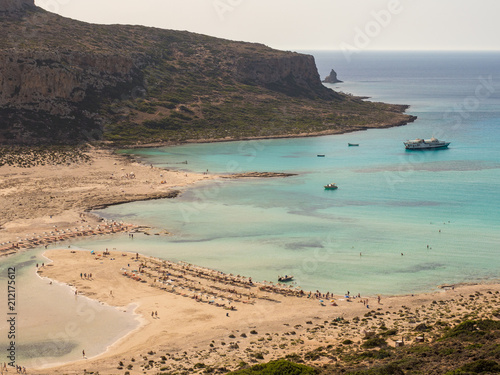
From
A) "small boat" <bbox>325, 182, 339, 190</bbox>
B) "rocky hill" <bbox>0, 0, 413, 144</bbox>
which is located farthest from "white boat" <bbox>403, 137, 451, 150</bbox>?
"small boat" <bbox>325, 182, 339, 190</bbox>

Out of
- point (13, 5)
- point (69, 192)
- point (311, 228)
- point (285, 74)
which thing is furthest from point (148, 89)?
point (311, 228)

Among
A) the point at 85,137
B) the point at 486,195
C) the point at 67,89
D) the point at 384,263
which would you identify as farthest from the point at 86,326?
the point at 67,89

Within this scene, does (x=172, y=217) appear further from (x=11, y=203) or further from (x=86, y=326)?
(x=86, y=326)

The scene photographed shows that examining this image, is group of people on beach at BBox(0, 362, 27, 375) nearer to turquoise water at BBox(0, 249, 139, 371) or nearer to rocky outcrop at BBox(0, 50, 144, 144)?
turquoise water at BBox(0, 249, 139, 371)

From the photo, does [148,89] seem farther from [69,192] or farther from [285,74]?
[69,192]

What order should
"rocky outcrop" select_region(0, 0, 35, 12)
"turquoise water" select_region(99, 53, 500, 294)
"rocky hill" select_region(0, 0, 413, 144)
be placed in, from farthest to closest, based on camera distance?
"rocky outcrop" select_region(0, 0, 35, 12) → "rocky hill" select_region(0, 0, 413, 144) → "turquoise water" select_region(99, 53, 500, 294)

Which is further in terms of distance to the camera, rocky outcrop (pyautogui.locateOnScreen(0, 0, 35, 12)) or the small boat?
rocky outcrop (pyautogui.locateOnScreen(0, 0, 35, 12))
